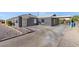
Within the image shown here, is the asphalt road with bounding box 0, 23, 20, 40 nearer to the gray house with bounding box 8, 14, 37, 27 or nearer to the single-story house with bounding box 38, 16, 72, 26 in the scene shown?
the gray house with bounding box 8, 14, 37, 27

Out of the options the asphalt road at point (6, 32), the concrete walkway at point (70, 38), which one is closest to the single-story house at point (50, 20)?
the concrete walkway at point (70, 38)

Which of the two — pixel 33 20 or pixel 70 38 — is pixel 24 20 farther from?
pixel 70 38

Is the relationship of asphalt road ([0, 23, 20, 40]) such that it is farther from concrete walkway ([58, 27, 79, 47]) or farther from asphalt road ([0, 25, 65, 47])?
concrete walkway ([58, 27, 79, 47])

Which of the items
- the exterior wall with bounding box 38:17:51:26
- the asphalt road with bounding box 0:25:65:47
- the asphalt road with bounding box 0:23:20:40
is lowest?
the asphalt road with bounding box 0:25:65:47

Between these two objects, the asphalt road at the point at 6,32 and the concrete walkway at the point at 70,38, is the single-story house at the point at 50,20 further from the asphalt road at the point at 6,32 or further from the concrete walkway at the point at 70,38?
the asphalt road at the point at 6,32

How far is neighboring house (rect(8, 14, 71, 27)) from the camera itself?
89.7 inches

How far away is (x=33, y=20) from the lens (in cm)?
230

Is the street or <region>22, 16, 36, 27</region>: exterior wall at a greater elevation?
<region>22, 16, 36, 27</region>: exterior wall

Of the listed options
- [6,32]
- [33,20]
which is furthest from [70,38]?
[6,32]

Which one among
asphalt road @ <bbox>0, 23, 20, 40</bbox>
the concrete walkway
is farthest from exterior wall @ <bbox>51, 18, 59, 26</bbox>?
asphalt road @ <bbox>0, 23, 20, 40</bbox>

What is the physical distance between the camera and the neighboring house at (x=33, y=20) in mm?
2279
